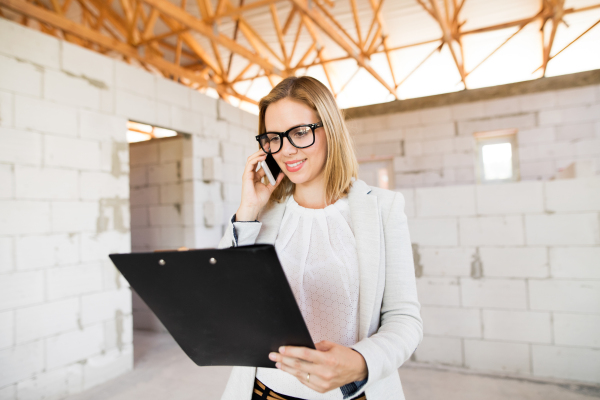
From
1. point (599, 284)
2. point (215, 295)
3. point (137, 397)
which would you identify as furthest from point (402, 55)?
point (215, 295)

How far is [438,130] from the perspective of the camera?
7.17 meters

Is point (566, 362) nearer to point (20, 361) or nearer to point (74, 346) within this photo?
point (74, 346)

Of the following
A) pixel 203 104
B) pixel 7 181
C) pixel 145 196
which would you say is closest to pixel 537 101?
pixel 203 104

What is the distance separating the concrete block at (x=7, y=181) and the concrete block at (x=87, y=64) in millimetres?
1029

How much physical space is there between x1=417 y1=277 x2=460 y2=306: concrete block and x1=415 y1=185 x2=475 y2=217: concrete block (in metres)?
0.62

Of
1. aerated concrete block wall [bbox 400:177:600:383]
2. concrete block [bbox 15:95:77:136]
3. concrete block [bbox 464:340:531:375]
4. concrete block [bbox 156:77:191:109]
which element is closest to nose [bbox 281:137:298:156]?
aerated concrete block wall [bbox 400:177:600:383]

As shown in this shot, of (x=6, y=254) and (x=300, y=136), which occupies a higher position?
(x=300, y=136)

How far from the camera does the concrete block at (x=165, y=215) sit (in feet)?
16.0

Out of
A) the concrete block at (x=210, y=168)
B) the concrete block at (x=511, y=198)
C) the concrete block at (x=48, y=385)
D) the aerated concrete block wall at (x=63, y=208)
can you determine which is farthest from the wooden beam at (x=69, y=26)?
the concrete block at (x=511, y=198)

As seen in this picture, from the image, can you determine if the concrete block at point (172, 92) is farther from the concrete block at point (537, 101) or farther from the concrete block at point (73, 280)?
the concrete block at point (537, 101)

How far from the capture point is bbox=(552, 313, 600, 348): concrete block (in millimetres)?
3049

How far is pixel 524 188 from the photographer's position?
321 centimetres

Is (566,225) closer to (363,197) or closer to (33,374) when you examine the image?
(363,197)

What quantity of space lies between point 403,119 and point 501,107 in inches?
68.0
